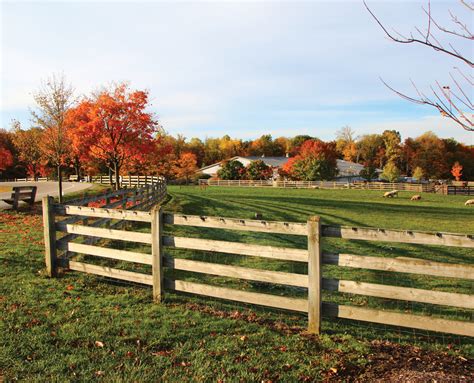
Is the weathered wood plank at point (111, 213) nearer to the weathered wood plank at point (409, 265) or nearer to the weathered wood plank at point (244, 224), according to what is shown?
the weathered wood plank at point (244, 224)

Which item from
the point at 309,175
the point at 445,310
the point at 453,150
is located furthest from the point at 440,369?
the point at 453,150

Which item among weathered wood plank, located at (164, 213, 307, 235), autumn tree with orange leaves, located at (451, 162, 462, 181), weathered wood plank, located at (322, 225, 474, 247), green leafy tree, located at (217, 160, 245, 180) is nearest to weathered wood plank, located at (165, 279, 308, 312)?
weathered wood plank, located at (164, 213, 307, 235)

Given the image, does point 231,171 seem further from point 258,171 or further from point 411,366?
point 411,366

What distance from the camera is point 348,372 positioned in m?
3.86

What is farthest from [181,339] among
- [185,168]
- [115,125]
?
[185,168]

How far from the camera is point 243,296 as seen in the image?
550 centimetres

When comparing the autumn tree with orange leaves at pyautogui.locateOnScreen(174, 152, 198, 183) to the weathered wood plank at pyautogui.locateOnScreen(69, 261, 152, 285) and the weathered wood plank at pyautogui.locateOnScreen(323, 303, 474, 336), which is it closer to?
the weathered wood plank at pyautogui.locateOnScreen(69, 261, 152, 285)

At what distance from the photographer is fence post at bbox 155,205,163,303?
6004 mm

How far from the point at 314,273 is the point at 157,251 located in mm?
2606

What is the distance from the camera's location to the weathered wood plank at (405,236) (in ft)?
14.0

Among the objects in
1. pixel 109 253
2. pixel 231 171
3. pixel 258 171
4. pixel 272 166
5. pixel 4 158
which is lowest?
pixel 109 253

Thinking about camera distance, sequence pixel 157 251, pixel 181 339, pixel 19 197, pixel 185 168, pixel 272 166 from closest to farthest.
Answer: pixel 181 339
pixel 157 251
pixel 19 197
pixel 185 168
pixel 272 166

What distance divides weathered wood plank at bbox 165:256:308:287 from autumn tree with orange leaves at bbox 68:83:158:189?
65.3 feet

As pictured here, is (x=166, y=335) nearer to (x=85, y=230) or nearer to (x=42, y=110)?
(x=85, y=230)
